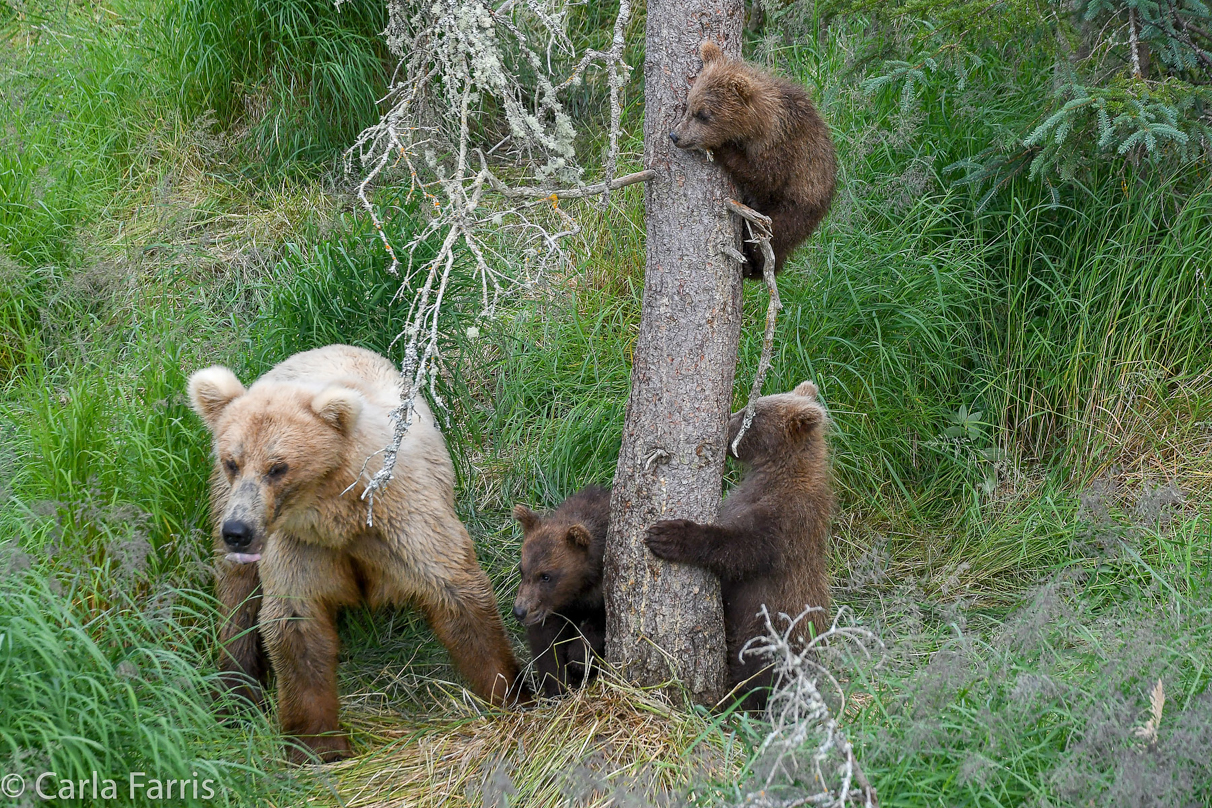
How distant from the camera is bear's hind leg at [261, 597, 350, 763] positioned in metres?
4.18

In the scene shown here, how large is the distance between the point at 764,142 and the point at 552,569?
200cm

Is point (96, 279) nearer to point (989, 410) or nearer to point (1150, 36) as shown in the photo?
point (989, 410)

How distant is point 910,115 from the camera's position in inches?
235

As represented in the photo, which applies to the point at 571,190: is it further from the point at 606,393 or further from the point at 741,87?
the point at 606,393

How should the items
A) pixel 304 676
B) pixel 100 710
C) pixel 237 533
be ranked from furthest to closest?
pixel 304 676
pixel 237 533
pixel 100 710

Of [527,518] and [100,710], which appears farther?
[527,518]

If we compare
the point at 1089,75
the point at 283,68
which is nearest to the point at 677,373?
the point at 1089,75

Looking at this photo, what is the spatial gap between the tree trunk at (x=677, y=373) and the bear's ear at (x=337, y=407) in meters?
1.09

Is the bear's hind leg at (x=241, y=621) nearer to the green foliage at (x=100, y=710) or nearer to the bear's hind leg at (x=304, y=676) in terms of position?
the bear's hind leg at (x=304, y=676)

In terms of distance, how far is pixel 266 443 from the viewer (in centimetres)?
383

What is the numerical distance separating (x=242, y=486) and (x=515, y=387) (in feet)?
7.91

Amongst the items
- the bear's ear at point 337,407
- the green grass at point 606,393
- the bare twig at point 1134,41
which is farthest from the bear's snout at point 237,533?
the bare twig at point 1134,41
